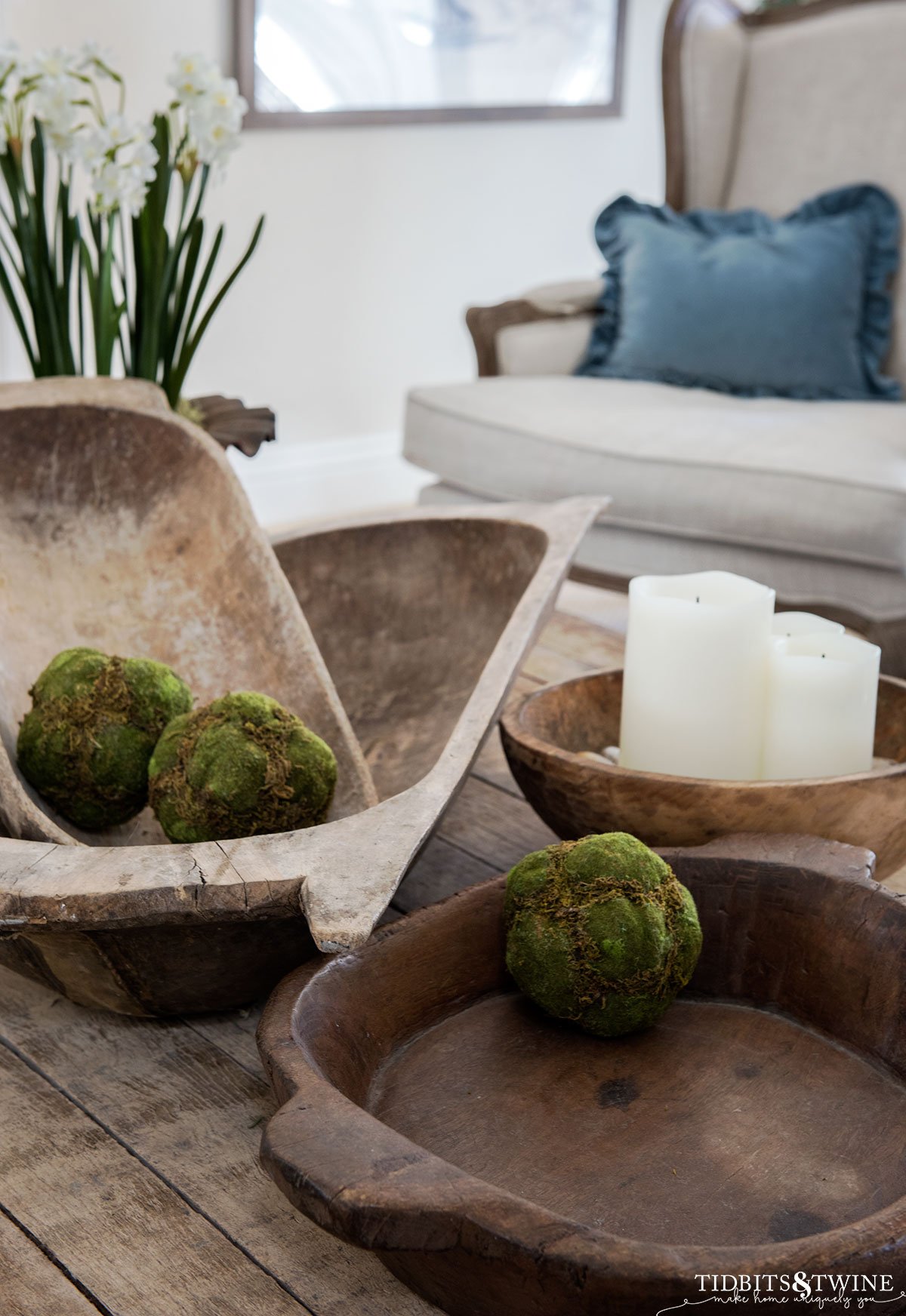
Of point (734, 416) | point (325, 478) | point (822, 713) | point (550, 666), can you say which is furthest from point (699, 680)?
point (325, 478)

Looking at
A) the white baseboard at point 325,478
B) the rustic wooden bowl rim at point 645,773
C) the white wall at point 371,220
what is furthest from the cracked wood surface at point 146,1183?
the white baseboard at point 325,478

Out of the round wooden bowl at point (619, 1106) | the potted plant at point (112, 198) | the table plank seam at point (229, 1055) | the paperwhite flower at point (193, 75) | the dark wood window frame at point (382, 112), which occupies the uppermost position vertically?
the dark wood window frame at point (382, 112)

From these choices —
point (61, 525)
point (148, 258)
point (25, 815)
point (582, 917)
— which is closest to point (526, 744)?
point (582, 917)

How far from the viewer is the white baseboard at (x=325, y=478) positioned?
3.33 metres

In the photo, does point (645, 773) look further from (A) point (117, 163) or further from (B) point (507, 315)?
(B) point (507, 315)

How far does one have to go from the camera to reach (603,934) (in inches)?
22.7

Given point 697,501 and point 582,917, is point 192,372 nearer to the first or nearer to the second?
point 697,501

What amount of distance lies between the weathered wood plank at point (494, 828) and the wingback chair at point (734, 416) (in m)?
0.96

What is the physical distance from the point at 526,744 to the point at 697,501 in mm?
1168

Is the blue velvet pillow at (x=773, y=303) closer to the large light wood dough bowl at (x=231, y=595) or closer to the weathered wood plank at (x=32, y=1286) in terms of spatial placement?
the large light wood dough bowl at (x=231, y=595)

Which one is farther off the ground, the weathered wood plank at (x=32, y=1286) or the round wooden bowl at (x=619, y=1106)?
the round wooden bowl at (x=619, y=1106)

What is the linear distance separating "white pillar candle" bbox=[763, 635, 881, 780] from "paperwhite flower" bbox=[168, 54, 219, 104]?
97 cm

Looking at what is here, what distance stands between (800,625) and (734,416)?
49.1 inches

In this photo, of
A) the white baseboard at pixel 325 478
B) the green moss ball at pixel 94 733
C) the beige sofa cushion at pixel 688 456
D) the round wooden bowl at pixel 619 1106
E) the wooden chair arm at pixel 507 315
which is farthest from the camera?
the white baseboard at pixel 325 478
